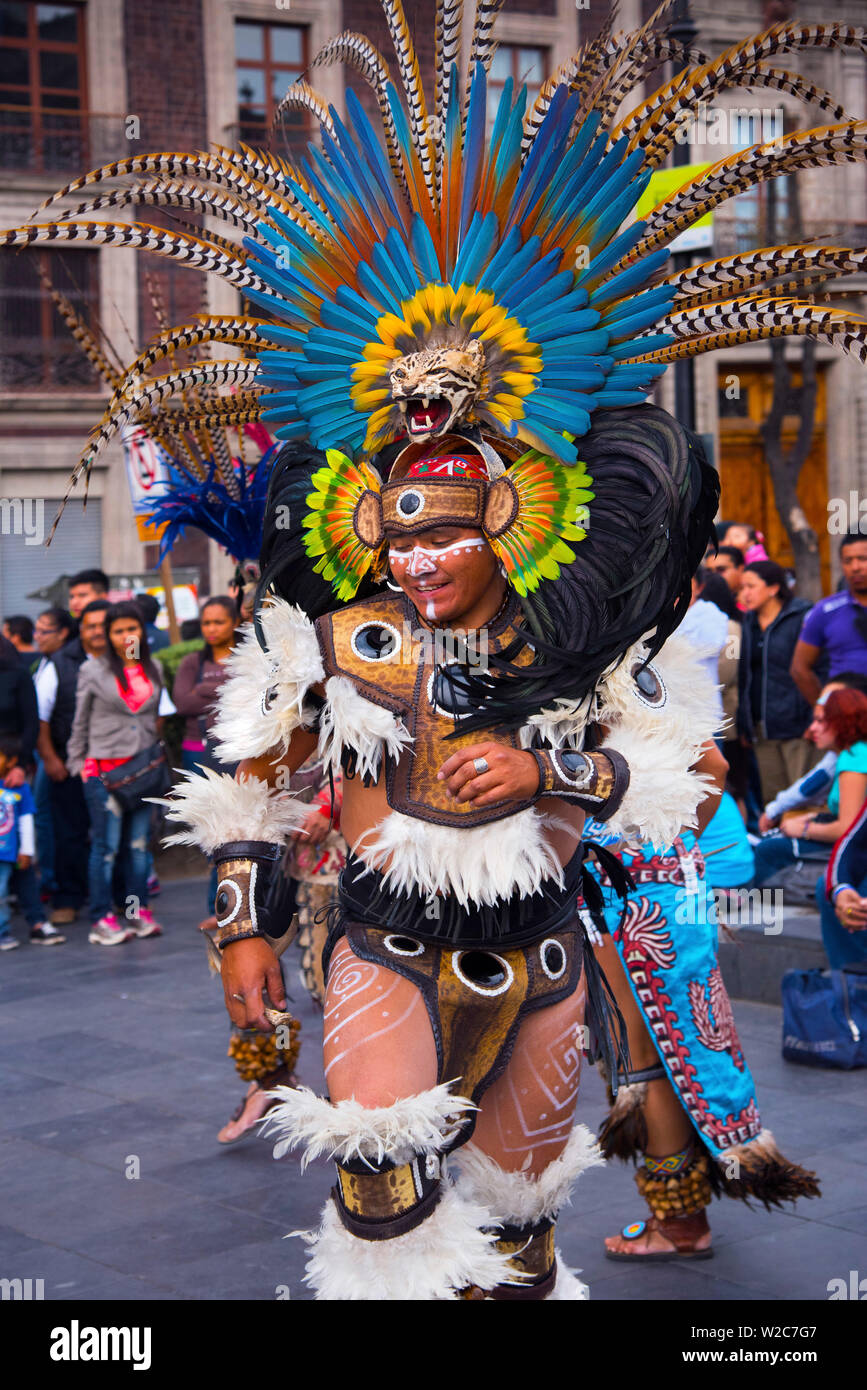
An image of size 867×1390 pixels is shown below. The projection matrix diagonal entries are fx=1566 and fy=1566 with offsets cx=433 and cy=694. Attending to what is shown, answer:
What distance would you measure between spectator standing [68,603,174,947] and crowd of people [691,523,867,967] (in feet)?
10.1

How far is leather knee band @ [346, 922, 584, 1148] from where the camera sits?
112 inches

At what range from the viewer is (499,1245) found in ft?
9.79

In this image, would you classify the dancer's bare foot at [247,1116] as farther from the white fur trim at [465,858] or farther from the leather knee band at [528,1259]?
the white fur trim at [465,858]

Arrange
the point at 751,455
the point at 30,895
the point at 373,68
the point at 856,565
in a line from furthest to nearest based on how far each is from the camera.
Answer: the point at 751,455, the point at 30,895, the point at 856,565, the point at 373,68

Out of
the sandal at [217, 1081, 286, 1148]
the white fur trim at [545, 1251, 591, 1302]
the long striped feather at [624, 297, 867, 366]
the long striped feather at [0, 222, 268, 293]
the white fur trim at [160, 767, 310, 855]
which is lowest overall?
the sandal at [217, 1081, 286, 1148]

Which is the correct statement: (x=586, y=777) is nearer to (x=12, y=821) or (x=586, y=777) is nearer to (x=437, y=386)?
(x=437, y=386)

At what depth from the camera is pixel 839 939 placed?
5.93m

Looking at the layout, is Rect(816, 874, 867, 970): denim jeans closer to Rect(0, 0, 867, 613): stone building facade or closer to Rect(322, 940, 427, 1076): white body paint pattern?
Rect(322, 940, 427, 1076): white body paint pattern

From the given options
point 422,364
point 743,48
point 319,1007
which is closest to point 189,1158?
point 319,1007

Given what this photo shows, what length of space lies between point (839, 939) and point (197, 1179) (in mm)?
2571

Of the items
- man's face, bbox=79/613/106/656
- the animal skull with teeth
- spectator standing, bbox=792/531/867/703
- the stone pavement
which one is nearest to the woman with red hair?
the stone pavement

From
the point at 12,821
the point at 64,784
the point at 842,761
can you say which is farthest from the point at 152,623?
the point at 842,761

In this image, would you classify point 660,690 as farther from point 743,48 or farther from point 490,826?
point 743,48
